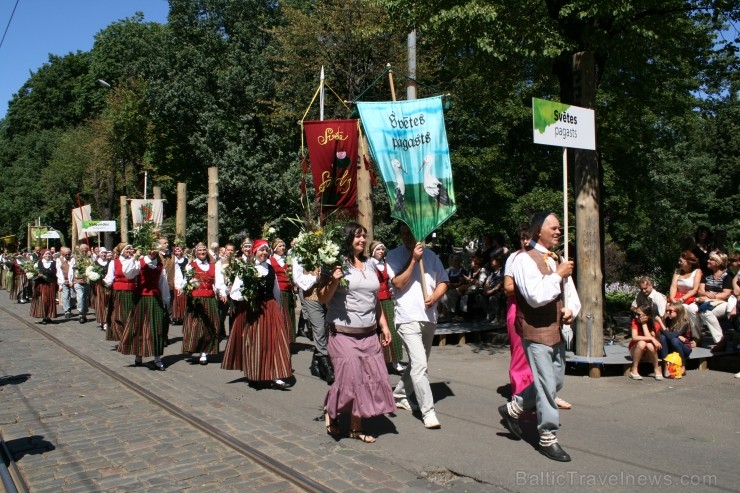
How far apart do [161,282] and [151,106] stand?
76.6 feet

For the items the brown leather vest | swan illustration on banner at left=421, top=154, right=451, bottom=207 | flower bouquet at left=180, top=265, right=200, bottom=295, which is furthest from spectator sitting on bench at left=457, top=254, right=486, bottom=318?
the brown leather vest

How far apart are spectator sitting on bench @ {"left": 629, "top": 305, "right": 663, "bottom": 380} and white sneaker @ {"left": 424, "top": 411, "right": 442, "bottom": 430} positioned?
3.41 m

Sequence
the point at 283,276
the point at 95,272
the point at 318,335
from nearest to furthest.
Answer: the point at 318,335 < the point at 283,276 < the point at 95,272

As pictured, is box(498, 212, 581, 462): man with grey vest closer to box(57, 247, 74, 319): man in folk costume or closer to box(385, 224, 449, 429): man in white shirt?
box(385, 224, 449, 429): man in white shirt

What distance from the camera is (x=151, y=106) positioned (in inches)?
1237

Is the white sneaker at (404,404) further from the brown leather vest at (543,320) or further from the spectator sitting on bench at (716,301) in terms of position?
the spectator sitting on bench at (716,301)

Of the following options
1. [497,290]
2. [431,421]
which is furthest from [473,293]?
[431,421]

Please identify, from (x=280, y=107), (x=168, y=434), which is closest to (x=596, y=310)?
(x=168, y=434)

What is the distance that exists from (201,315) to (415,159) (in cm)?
473

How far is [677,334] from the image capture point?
8828 mm

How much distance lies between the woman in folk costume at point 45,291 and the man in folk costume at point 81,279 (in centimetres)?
50

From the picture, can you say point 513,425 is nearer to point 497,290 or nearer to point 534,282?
point 534,282

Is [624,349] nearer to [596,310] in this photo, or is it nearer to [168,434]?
[596,310]

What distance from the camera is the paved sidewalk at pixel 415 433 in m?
5.13
